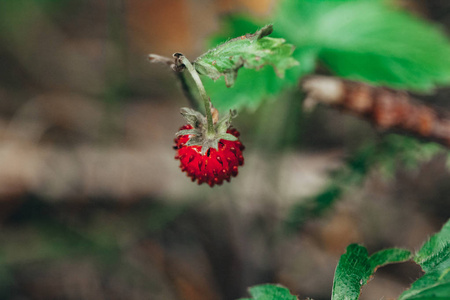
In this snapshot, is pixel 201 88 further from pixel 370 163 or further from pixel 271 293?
pixel 370 163

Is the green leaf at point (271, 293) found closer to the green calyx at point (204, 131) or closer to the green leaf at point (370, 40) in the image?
the green calyx at point (204, 131)

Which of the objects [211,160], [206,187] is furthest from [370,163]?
[211,160]

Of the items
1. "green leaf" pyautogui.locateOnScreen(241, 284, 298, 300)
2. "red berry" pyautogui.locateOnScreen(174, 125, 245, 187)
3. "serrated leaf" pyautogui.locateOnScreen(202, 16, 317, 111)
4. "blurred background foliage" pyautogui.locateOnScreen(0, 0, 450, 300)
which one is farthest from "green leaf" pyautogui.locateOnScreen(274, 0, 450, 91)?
"green leaf" pyautogui.locateOnScreen(241, 284, 298, 300)

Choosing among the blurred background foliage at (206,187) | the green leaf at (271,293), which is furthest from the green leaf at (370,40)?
the green leaf at (271,293)

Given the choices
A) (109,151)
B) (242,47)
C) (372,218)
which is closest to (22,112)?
(109,151)

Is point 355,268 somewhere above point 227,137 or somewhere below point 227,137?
below

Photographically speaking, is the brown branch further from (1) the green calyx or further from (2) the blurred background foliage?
(1) the green calyx
